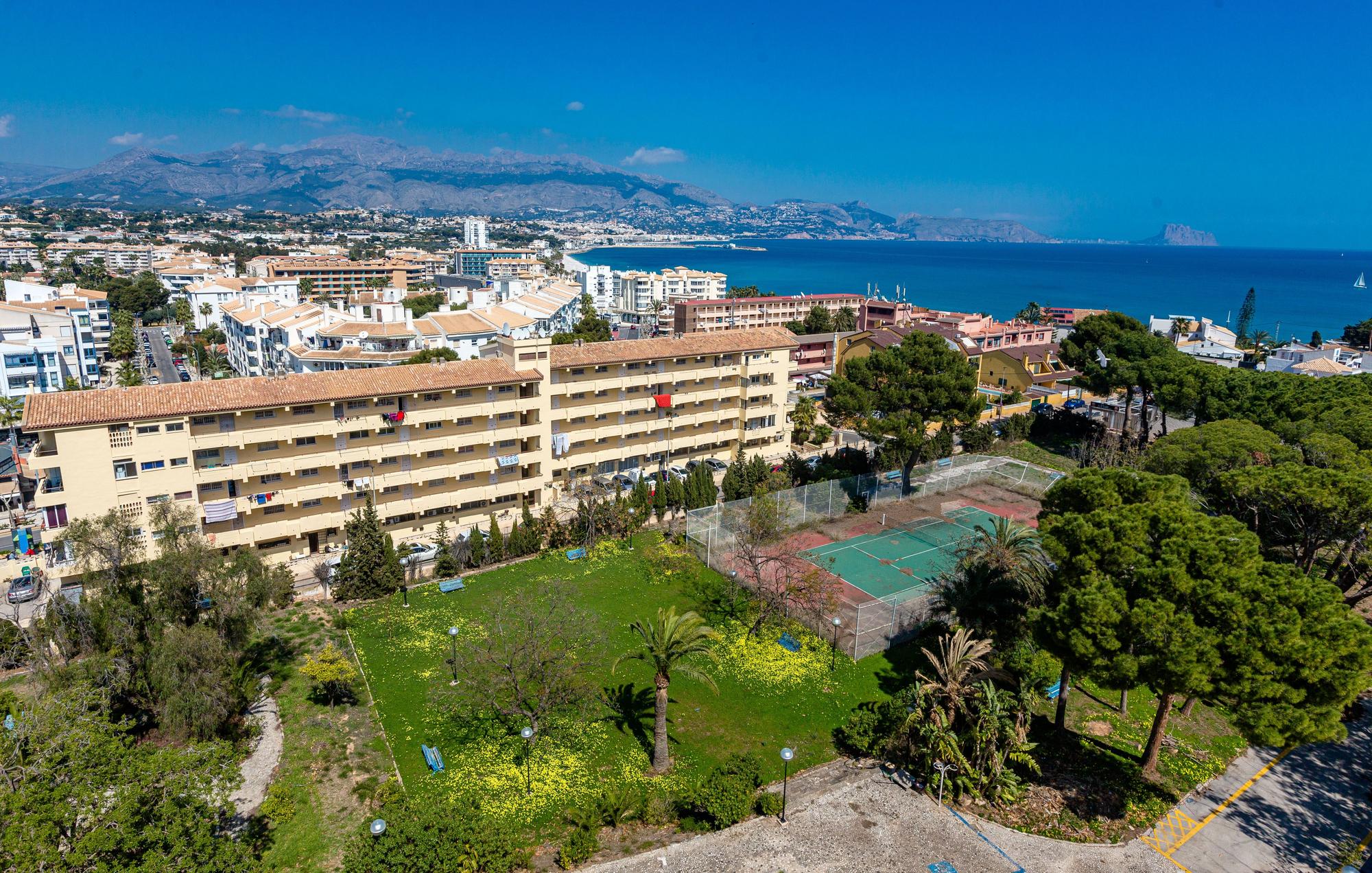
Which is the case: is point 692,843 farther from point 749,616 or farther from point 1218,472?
point 1218,472

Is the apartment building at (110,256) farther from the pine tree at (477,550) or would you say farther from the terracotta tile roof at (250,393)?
the pine tree at (477,550)

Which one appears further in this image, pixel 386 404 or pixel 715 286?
pixel 715 286

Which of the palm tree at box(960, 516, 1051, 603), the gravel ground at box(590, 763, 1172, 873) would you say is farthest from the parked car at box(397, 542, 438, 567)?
the palm tree at box(960, 516, 1051, 603)

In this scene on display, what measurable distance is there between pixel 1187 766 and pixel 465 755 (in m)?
19.7

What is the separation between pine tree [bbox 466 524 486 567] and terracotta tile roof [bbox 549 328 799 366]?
33.1 ft

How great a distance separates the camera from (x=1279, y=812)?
19.1m

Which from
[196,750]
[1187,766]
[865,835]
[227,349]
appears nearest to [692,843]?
[865,835]

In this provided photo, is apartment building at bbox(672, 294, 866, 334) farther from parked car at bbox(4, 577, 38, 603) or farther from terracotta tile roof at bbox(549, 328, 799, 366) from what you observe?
parked car at bbox(4, 577, 38, 603)

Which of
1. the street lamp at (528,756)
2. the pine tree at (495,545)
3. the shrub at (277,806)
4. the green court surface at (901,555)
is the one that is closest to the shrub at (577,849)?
the street lamp at (528,756)

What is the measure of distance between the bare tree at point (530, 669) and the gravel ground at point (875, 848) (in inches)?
196

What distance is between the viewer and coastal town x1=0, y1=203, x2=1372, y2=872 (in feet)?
57.6

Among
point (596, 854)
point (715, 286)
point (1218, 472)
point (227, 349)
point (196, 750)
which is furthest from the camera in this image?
point (715, 286)

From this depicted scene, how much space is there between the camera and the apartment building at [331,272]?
137m

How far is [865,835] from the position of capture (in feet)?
59.8
